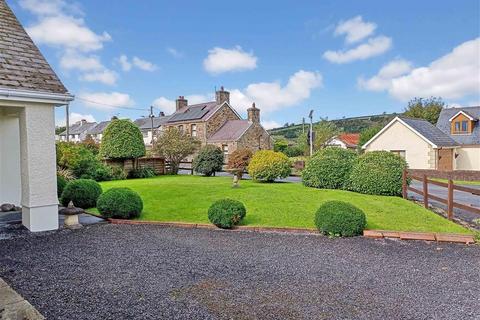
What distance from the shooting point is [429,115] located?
Answer: 40375mm

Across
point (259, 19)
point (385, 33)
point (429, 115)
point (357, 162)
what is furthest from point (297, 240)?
point (429, 115)

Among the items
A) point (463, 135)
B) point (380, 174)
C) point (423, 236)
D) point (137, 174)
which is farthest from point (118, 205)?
point (463, 135)

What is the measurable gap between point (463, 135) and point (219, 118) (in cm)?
2426

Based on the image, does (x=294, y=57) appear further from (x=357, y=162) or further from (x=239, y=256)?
(x=239, y=256)

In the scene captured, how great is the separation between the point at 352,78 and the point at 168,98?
1052 inches

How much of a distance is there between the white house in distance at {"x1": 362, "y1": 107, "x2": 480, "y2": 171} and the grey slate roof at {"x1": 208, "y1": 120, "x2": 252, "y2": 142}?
13305 millimetres

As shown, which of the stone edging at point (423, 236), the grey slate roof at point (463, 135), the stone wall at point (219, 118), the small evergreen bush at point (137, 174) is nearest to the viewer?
the stone edging at point (423, 236)

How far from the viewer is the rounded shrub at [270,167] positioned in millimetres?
17484

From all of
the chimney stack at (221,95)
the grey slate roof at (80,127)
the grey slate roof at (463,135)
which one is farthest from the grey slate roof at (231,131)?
the grey slate roof at (80,127)

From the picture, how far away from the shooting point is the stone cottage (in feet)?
117

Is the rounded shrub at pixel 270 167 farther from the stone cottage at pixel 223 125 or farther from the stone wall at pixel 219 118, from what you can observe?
the stone wall at pixel 219 118

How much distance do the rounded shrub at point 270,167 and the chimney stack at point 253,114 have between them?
1885cm

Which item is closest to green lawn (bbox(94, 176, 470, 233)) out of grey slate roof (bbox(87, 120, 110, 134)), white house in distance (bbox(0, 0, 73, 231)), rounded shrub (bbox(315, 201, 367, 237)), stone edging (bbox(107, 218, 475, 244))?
stone edging (bbox(107, 218, 475, 244))

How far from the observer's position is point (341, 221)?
7.16m
